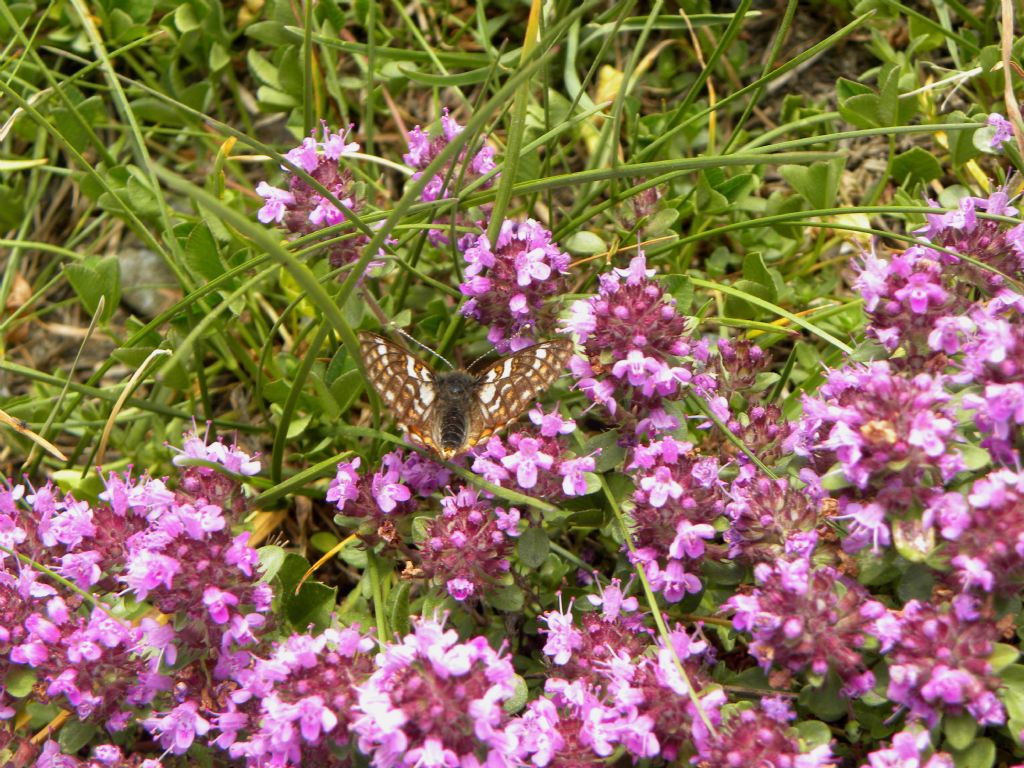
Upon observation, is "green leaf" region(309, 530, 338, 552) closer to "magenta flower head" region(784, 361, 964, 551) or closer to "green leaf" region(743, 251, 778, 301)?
"green leaf" region(743, 251, 778, 301)

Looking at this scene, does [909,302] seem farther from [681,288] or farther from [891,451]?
[681,288]

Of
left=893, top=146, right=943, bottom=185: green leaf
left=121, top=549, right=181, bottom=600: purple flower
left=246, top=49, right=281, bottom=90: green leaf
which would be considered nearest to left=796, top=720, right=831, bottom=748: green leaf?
left=121, top=549, right=181, bottom=600: purple flower

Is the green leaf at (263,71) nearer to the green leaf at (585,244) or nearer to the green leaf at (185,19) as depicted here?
the green leaf at (185,19)

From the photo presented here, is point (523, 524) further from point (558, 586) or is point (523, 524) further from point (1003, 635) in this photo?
point (1003, 635)

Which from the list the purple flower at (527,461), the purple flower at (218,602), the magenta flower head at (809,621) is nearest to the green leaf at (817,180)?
the purple flower at (527,461)

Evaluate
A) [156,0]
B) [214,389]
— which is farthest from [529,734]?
[156,0]

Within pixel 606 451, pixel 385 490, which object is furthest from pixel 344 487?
pixel 606 451
